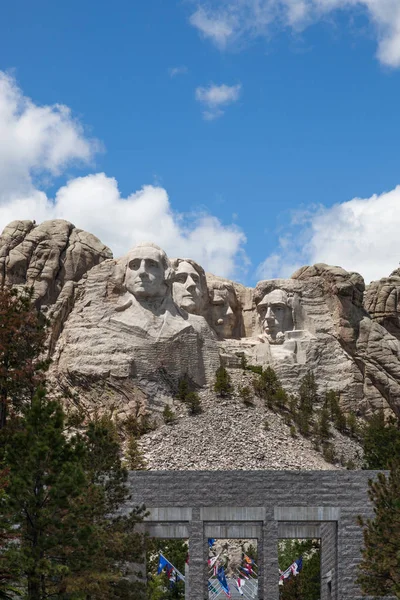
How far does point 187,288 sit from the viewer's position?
52188 mm

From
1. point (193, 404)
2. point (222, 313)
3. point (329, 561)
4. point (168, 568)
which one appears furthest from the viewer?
point (222, 313)

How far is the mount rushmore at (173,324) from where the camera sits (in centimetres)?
4859

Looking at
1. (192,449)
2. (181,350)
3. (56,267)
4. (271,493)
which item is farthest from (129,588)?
(56,267)

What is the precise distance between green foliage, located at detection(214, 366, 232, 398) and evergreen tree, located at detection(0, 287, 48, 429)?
17.1 metres

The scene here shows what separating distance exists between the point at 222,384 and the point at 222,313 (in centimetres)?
486

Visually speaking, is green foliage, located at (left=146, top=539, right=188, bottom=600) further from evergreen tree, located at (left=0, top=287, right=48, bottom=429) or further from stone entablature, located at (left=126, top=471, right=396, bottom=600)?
evergreen tree, located at (left=0, top=287, right=48, bottom=429)

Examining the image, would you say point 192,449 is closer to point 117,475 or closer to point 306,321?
point 306,321

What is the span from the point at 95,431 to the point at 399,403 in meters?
21.1

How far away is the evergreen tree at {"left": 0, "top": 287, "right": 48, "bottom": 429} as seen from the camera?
31.6m

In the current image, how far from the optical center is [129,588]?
29766mm

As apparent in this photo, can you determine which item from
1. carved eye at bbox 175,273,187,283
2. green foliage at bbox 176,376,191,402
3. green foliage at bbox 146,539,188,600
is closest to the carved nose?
carved eye at bbox 175,273,187,283

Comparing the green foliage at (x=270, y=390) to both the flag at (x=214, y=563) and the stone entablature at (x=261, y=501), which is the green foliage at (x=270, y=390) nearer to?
the flag at (x=214, y=563)

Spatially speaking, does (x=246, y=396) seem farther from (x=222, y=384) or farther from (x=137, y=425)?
(x=137, y=425)

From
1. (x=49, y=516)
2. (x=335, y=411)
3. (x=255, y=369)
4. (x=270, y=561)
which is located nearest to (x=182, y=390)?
(x=255, y=369)
